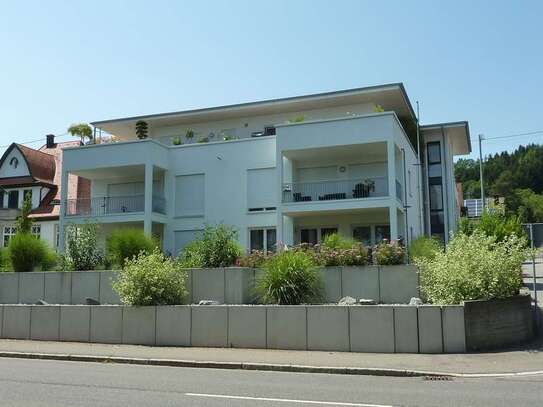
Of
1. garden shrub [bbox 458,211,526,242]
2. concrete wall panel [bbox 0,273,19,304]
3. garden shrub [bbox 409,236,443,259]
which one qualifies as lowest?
concrete wall panel [bbox 0,273,19,304]

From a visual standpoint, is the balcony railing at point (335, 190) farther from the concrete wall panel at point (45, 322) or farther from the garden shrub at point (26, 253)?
Result: the concrete wall panel at point (45, 322)

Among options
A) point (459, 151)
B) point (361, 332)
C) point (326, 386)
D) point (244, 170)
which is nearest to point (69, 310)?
point (361, 332)

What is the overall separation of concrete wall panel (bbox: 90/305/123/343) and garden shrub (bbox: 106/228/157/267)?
12.3 ft

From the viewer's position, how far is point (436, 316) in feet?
41.0

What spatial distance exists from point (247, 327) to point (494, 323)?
5516 millimetres

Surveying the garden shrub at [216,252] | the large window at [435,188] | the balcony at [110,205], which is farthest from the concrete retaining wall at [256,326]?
the large window at [435,188]

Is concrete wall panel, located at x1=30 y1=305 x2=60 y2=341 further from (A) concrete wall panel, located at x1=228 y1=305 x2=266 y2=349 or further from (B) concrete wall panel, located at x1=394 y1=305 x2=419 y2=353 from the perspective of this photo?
(B) concrete wall panel, located at x1=394 y1=305 x2=419 y2=353

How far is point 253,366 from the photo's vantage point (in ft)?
38.2

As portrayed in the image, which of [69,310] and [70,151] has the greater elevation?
[70,151]

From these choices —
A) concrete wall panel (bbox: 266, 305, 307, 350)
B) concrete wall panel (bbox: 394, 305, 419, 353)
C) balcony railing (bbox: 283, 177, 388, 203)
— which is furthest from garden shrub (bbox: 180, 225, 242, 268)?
balcony railing (bbox: 283, 177, 388, 203)

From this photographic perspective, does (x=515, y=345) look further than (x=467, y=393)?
Yes

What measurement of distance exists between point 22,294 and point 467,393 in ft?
50.4

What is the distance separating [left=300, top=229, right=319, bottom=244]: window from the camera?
27.7 metres

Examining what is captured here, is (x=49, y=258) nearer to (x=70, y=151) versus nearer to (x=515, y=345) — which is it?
(x=70, y=151)
